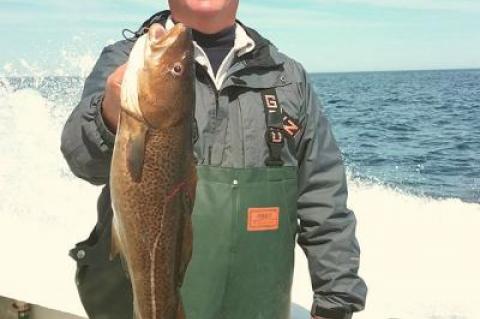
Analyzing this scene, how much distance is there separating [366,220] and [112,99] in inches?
230

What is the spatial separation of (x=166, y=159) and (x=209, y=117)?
623 millimetres

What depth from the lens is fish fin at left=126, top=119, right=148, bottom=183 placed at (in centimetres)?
191

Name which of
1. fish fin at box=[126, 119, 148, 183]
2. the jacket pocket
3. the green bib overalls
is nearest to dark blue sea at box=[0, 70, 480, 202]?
the green bib overalls

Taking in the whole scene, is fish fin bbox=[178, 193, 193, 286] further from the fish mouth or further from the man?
the fish mouth

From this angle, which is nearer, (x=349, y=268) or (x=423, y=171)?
(x=349, y=268)

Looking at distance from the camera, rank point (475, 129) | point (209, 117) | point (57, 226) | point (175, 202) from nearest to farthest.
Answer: point (175, 202)
point (209, 117)
point (57, 226)
point (475, 129)

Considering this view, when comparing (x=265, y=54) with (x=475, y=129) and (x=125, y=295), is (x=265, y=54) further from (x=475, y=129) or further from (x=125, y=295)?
(x=475, y=129)

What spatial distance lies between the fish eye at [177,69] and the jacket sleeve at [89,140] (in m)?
0.34

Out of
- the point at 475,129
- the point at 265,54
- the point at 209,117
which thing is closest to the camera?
the point at 209,117

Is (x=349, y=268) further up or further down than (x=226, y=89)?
further down

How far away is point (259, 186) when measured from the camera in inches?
103

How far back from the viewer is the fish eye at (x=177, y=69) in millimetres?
2006

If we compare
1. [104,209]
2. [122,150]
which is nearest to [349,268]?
[104,209]

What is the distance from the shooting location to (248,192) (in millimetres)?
2586
